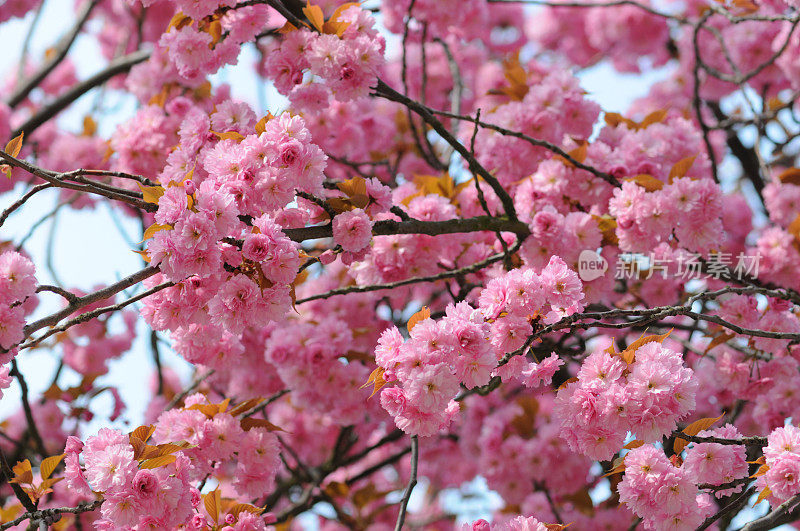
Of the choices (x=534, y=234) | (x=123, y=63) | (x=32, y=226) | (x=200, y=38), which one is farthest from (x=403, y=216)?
(x=123, y=63)

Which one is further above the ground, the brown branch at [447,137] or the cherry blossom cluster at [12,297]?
the brown branch at [447,137]

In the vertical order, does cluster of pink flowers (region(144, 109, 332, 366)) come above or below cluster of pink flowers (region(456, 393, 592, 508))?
above

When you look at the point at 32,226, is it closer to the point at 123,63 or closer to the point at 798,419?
the point at 123,63

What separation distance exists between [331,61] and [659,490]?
1705mm

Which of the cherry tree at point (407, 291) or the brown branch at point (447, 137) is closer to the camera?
the cherry tree at point (407, 291)

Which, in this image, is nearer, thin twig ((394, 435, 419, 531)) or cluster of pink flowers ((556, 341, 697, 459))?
cluster of pink flowers ((556, 341, 697, 459))

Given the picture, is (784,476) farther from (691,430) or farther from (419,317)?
(419,317)

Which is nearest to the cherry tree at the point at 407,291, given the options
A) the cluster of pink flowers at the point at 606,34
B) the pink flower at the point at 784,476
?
the pink flower at the point at 784,476

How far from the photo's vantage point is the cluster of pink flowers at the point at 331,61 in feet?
8.42

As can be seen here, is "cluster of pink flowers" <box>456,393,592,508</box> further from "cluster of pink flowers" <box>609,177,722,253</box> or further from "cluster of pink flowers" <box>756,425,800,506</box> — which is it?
"cluster of pink flowers" <box>756,425,800,506</box>

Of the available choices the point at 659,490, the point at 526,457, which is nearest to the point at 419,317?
the point at 659,490

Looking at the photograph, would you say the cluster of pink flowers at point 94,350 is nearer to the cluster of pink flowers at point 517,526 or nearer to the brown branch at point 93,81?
the brown branch at point 93,81

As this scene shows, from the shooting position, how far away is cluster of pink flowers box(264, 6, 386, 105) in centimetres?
257

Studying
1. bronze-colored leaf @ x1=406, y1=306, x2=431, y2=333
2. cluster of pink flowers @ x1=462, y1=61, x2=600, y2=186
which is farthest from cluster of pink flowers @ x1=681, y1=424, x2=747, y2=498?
cluster of pink flowers @ x1=462, y1=61, x2=600, y2=186
